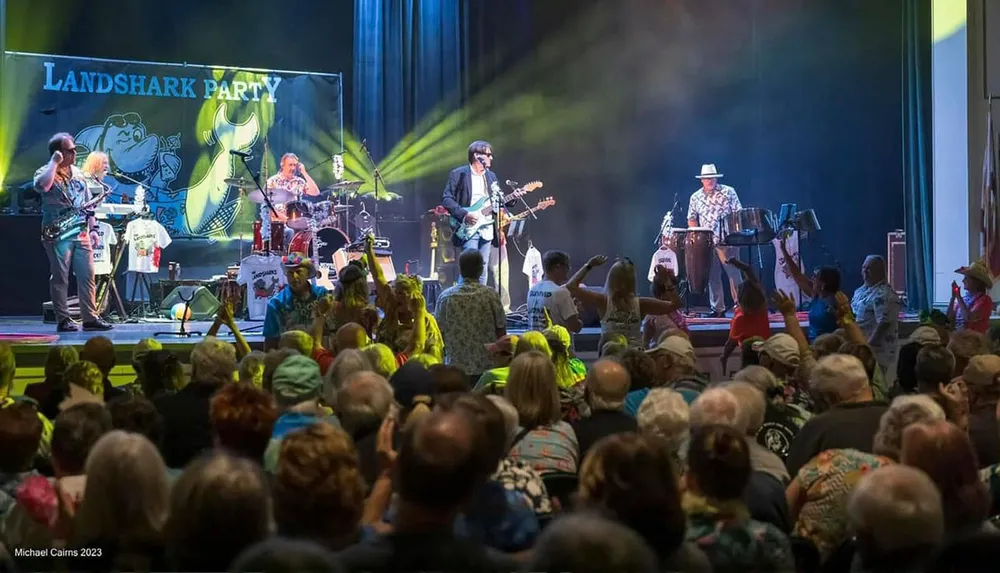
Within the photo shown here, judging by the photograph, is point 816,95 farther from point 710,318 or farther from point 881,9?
point 710,318

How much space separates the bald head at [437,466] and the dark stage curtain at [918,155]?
10107 millimetres

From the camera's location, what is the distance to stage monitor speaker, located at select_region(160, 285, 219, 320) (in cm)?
972

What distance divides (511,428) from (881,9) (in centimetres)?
1117

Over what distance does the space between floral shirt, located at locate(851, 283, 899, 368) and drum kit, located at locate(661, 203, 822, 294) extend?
12.1ft

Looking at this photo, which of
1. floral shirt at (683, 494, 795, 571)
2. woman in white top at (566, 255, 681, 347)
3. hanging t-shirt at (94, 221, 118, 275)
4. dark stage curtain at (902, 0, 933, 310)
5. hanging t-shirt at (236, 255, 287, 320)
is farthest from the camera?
dark stage curtain at (902, 0, 933, 310)

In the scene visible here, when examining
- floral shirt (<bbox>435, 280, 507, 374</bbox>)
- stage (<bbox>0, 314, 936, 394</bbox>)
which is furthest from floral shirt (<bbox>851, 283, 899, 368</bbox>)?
floral shirt (<bbox>435, 280, 507, 374</bbox>)

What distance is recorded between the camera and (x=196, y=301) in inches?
384

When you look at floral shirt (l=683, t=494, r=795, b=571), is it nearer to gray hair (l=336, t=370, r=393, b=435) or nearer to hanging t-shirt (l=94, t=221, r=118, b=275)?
gray hair (l=336, t=370, r=393, b=435)

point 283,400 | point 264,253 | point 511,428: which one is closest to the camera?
point 511,428

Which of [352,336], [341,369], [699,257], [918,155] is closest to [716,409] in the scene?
[341,369]

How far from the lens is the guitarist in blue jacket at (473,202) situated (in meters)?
9.48

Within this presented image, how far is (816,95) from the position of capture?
40.9 feet

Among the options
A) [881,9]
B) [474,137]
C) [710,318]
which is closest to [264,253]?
[474,137]

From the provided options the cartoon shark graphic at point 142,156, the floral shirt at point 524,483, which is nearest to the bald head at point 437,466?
the floral shirt at point 524,483
